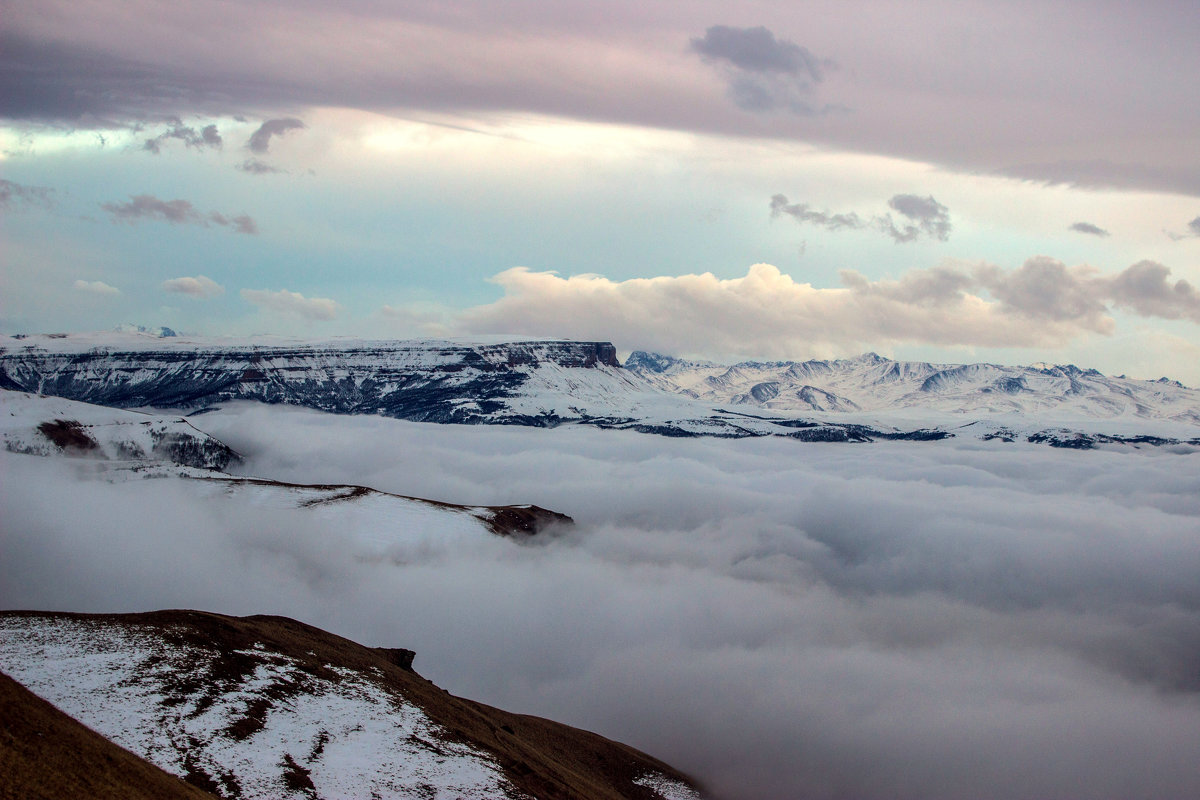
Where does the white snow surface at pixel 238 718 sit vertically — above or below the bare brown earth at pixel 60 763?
below

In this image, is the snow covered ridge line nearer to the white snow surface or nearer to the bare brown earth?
the white snow surface

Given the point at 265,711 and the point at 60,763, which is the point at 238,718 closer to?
the point at 265,711

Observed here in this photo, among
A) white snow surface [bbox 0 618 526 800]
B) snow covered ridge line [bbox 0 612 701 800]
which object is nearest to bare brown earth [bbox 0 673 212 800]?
snow covered ridge line [bbox 0 612 701 800]

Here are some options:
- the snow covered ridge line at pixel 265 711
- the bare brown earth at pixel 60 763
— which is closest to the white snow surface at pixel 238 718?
the snow covered ridge line at pixel 265 711

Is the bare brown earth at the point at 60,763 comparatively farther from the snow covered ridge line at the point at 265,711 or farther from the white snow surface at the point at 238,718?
the white snow surface at the point at 238,718

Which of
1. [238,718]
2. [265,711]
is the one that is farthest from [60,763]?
[265,711]

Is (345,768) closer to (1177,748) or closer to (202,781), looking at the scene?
(202,781)
